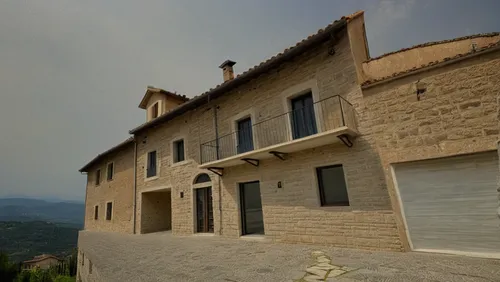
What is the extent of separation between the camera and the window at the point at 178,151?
42.6 ft

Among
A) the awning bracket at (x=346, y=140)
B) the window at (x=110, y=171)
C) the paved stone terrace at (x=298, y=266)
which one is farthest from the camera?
the window at (x=110, y=171)

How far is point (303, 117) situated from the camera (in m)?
8.27

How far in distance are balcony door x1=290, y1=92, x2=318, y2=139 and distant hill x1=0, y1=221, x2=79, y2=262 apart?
242 feet

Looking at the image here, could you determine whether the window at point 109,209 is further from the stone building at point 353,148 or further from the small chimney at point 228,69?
the small chimney at point 228,69

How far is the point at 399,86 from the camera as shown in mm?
6246

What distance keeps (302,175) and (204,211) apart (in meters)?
5.70

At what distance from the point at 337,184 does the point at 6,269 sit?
25654mm

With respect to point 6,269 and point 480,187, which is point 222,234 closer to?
point 480,187

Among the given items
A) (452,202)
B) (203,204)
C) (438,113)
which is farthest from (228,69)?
(452,202)

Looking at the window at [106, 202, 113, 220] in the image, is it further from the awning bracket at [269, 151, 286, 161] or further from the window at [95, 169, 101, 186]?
the awning bracket at [269, 151, 286, 161]

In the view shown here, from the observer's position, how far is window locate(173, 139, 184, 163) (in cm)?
1298

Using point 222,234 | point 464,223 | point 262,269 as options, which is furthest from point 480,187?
point 222,234

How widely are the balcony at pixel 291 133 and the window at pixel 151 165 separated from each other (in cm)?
522

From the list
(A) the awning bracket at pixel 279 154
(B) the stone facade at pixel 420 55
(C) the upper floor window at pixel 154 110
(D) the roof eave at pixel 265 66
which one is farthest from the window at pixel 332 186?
(C) the upper floor window at pixel 154 110
